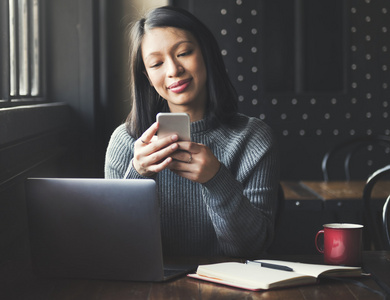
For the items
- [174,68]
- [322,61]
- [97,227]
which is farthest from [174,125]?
[322,61]

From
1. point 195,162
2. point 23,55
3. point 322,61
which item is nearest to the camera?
point 195,162

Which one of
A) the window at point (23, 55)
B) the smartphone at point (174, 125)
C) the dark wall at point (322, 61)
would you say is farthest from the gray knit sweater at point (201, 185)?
the dark wall at point (322, 61)

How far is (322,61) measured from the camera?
4.66 metres

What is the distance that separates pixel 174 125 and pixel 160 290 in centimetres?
37

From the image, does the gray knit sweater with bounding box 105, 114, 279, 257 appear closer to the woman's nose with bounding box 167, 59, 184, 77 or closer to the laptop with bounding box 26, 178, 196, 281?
the woman's nose with bounding box 167, 59, 184, 77

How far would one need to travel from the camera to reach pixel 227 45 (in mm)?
4266

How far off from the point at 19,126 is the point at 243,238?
862mm

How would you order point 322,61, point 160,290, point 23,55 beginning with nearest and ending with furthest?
point 160,290 < point 23,55 < point 322,61

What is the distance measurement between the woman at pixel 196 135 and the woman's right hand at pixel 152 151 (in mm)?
165

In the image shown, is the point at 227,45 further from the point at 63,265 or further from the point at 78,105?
the point at 63,265

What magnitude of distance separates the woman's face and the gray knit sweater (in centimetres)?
13

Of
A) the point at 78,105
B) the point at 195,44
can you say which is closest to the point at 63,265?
the point at 195,44

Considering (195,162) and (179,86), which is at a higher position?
(179,86)

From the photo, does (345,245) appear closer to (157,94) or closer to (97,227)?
(97,227)
